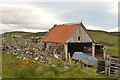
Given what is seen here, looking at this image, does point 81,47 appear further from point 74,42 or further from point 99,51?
point 74,42

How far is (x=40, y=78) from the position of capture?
15.9 meters

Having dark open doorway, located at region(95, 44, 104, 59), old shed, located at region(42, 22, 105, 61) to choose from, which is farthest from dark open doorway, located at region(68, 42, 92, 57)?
dark open doorway, located at region(95, 44, 104, 59)

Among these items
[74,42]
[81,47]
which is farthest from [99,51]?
[74,42]

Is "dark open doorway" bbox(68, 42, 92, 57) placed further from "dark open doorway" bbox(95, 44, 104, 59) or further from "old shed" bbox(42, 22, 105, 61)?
"dark open doorway" bbox(95, 44, 104, 59)

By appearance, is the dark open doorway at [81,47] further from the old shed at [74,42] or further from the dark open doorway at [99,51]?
the dark open doorway at [99,51]

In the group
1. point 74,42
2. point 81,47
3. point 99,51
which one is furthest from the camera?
point 81,47

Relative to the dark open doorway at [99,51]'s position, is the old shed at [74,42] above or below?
above

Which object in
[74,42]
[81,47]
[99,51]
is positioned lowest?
[99,51]

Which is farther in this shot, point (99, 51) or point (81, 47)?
point (81, 47)

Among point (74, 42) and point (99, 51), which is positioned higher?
point (74, 42)

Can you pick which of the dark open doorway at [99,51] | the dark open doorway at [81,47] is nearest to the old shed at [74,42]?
the dark open doorway at [81,47]

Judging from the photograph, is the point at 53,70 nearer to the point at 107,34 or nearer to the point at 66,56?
the point at 66,56

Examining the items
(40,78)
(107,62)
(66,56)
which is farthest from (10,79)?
(66,56)

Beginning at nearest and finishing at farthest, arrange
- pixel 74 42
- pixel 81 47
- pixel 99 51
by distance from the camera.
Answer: pixel 74 42, pixel 99 51, pixel 81 47
